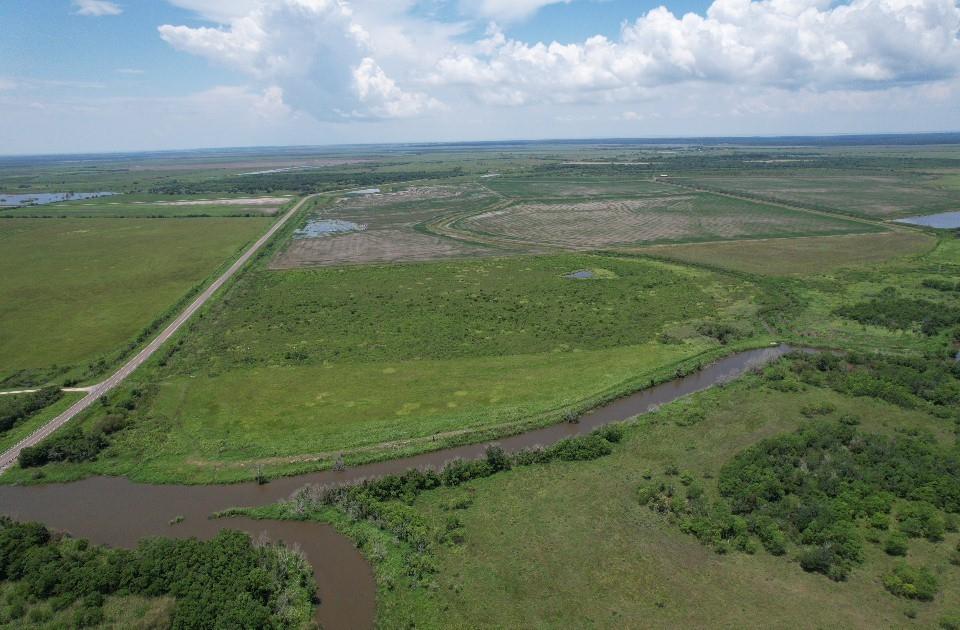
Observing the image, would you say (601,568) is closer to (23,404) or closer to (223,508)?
(223,508)

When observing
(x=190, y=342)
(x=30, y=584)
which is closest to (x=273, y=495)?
(x=30, y=584)

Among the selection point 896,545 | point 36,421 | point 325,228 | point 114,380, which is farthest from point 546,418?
point 325,228

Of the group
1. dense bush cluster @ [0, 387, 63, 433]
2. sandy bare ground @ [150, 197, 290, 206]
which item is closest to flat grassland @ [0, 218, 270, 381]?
dense bush cluster @ [0, 387, 63, 433]

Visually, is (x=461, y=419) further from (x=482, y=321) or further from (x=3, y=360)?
(x=3, y=360)

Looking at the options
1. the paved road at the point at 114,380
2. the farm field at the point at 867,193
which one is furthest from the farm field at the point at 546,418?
the farm field at the point at 867,193

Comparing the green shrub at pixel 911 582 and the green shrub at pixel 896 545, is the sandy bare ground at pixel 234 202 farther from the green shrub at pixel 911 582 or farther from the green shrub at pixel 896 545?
the green shrub at pixel 911 582

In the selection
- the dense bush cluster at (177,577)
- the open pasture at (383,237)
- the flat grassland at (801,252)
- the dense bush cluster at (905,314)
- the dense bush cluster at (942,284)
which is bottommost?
the dense bush cluster at (177,577)

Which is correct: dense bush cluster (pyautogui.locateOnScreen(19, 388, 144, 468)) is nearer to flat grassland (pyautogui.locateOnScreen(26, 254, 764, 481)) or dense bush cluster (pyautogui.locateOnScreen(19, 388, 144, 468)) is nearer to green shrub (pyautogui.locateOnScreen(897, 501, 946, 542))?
flat grassland (pyautogui.locateOnScreen(26, 254, 764, 481))
